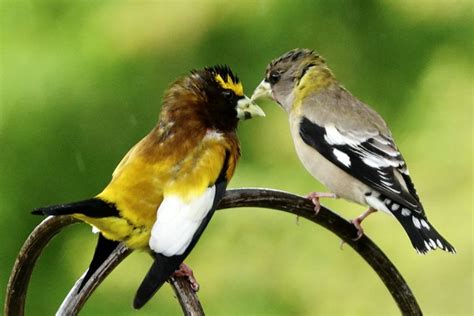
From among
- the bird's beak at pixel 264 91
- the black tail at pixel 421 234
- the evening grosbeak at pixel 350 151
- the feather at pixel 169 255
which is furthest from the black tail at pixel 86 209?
the bird's beak at pixel 264 91

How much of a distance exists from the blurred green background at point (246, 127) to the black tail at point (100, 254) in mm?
1454

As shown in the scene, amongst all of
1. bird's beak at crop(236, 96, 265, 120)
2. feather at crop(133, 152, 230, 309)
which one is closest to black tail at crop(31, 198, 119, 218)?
feather at crop(133, 152, 230, 309)

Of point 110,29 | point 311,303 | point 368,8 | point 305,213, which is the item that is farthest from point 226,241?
point 305,213

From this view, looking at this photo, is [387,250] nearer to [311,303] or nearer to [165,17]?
[311,303]

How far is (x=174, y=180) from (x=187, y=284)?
0.26m

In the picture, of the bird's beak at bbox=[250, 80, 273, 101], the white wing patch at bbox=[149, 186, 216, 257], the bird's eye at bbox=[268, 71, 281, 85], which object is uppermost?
the bird's eye at bbox=[268, 71, 281, 85]

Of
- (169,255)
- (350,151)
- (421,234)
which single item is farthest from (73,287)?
(350,151)

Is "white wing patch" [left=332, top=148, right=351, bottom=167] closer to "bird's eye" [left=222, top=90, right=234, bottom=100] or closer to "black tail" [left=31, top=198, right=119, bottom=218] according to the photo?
"bird's eye" [left=222, top=90, right=234, bottom=100]

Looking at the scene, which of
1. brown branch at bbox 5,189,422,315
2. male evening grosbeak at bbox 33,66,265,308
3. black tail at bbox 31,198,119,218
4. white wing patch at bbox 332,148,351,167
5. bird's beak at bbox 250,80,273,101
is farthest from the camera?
bird's beak at bbox 250,80,273,101

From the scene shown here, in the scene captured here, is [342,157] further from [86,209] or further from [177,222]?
[86,209]

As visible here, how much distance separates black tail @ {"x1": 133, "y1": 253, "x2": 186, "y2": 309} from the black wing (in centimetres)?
93

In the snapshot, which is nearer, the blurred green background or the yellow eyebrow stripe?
the yellow eyebrow stripe

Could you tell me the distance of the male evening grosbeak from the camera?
2051 mm

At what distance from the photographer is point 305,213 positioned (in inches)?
84.0
